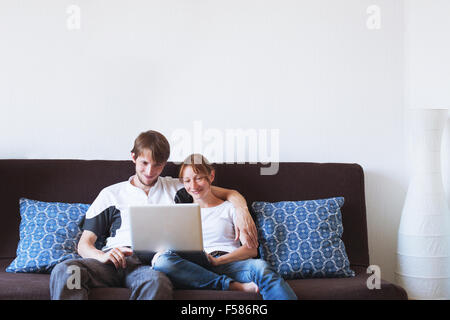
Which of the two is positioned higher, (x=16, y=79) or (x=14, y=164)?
(x=16, y=79)

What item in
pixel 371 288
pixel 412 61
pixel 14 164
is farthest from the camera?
pixel 412 61

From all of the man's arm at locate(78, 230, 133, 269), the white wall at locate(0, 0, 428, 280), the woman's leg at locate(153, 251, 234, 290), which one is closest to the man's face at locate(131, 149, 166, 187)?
the man's arm at locate(78, 230, 133, 269)

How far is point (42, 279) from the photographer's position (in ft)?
7.69

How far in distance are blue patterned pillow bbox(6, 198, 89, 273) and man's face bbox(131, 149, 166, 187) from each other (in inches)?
14.2

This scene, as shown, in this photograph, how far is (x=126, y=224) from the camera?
2549 mm

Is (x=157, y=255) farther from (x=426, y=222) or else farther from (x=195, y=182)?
(x=426, y=222)

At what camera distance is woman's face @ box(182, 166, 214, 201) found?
253cm

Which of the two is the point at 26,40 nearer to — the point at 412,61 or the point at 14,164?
the point at 14,164

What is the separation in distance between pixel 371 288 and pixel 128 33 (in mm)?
1935

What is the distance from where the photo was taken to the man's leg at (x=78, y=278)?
2088mm

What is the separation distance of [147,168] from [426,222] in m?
1.43

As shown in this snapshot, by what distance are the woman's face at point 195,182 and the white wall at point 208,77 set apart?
0.63 meters

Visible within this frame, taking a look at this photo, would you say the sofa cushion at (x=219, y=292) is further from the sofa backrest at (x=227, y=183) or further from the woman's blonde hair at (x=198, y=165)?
the woman's blonde hair at (x=198, y=165)
